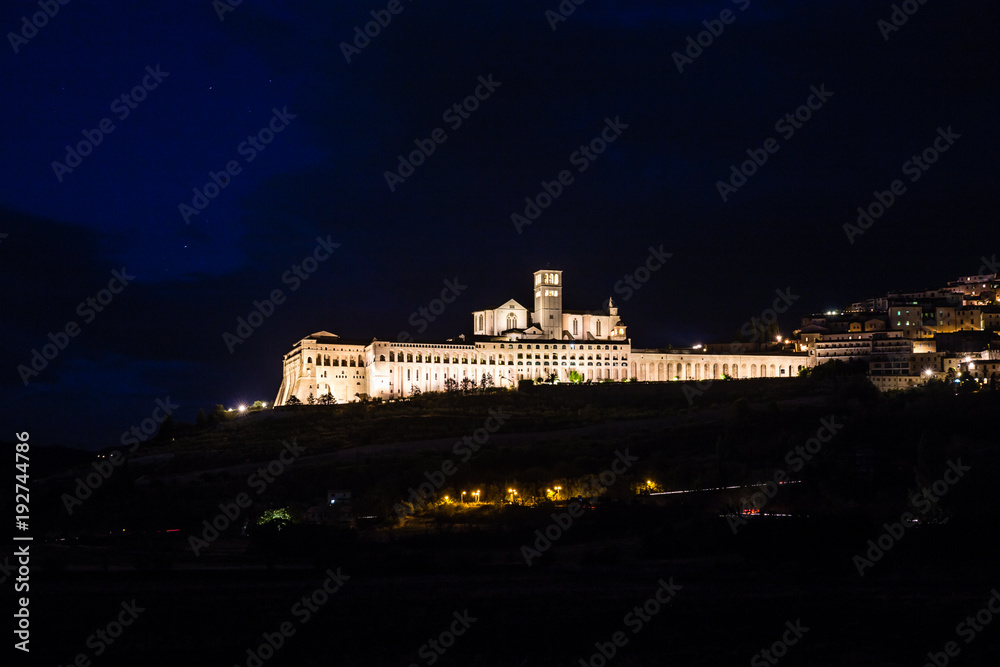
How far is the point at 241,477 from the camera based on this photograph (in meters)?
52.0

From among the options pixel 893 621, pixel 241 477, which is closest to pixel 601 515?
pixel 893 621

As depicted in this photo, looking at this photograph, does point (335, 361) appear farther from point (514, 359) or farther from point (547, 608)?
point (547, 608)

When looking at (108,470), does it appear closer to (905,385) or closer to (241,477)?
(241,477)

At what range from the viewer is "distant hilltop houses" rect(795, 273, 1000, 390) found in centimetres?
8487

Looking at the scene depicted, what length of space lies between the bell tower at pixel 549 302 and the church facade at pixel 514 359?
0.10m

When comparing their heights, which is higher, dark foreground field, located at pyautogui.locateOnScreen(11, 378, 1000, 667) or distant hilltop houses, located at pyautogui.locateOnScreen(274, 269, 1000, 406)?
distant hilltop houses, located at pyautogui.locateOnScreen(274, 269, 1000, 406)

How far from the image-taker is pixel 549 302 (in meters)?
104

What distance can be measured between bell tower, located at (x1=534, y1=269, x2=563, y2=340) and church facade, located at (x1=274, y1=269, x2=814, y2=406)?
10cm

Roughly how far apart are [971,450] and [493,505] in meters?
20.9

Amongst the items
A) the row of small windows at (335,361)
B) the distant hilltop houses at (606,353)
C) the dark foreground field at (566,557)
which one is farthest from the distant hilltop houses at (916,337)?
the row of small windows at (335,361)

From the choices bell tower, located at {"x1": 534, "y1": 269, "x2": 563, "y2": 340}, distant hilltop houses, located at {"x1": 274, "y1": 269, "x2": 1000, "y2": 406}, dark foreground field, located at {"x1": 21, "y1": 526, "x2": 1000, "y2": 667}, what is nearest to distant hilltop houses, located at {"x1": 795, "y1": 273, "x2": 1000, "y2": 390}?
distant hilltop houses, located at {"x1": 274, "y1": 269, "x2": 1000, "y2": 406}

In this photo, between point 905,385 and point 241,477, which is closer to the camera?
point 241,477

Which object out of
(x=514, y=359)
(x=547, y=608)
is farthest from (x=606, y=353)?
(x=547, y=608)

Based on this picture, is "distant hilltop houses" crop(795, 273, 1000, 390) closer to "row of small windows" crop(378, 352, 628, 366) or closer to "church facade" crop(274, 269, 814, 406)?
"church facade" crop(274, 269, 814, 406)
